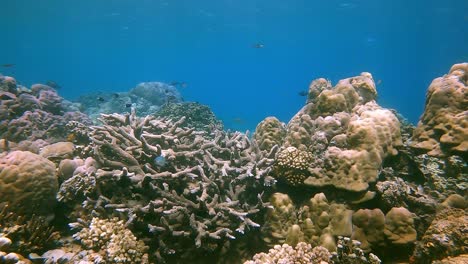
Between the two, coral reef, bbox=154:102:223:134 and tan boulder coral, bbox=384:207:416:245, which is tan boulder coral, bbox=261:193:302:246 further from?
coral reef, bbox=154:102:223:134

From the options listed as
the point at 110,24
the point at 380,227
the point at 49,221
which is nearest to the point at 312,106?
the point at 380,227

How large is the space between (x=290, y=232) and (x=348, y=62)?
112 metres

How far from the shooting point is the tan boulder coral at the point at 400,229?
189 inches

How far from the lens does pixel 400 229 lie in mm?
4855

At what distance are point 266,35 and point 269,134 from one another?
71593mm

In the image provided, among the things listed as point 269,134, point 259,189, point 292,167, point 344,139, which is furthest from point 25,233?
point 344,139

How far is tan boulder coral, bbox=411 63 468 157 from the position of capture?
222 inches

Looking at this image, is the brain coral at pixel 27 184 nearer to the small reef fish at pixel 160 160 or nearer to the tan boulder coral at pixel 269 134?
the small reef fish at pixel 160 160

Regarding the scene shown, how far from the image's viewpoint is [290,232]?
5.17m

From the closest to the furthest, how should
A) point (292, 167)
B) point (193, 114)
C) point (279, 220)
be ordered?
point (279, 220)
point (292, 167)
point (193, 114)

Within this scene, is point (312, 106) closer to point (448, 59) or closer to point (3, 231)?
point (3, 231)

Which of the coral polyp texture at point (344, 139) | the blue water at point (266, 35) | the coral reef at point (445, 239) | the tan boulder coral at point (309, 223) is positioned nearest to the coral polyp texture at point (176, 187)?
the tan boulder coral at point (309, 223)

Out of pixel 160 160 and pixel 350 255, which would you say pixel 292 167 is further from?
pixel 160 160

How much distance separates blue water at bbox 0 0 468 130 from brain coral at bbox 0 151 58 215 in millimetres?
19549
